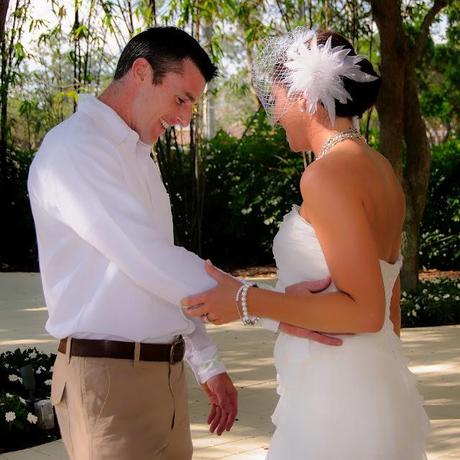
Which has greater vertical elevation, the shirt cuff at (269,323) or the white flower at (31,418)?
the shirt cuff at (269,323)

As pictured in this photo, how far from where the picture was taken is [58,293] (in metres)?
2.34

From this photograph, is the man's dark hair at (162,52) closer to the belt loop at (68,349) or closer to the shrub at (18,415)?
the belt loop at (68,349)

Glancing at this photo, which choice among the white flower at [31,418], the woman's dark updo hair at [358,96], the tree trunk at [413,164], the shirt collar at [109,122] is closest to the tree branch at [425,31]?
the tree trunk at [413,164]

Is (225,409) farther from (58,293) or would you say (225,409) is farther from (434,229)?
(434,229)

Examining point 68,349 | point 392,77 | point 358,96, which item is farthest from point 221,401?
point 392,77

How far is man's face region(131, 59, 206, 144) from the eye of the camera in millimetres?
2510

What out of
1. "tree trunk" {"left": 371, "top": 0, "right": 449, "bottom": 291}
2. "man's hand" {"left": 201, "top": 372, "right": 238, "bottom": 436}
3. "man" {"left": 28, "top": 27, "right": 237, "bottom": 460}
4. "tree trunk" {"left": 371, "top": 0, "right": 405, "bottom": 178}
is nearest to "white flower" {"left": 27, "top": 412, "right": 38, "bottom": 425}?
"man's hand" {"left": 201, "top": 372, "right": 238, "bottom": 436}

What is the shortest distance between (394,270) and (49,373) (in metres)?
3.90

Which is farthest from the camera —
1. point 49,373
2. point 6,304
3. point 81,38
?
point 81,38

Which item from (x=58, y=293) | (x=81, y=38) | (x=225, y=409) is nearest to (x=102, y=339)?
(x=58, y=293)

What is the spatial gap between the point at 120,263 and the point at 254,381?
4.55 meters

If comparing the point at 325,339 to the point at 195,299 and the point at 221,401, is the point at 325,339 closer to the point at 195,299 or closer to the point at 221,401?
the point at 195,299

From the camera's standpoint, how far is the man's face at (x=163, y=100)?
98.8 inches

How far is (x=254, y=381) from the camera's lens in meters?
6.67
